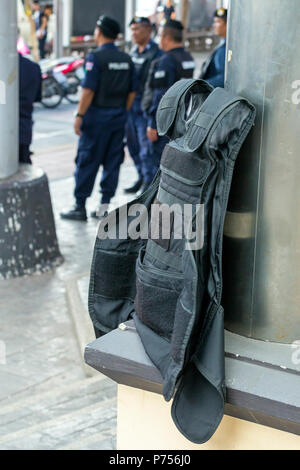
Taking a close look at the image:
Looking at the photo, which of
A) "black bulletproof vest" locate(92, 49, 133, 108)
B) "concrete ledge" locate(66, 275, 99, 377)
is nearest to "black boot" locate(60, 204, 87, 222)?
"black bulletproof vest" locate(92, 49, 133, 108)

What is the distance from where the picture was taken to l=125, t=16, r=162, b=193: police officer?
859 centimetres

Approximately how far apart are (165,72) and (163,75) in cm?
3

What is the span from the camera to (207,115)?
217 centimetres

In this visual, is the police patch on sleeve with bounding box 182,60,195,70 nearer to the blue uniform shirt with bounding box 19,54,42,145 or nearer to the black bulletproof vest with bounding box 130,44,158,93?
the black bulletproof vest with bounding box 130,44,158,93

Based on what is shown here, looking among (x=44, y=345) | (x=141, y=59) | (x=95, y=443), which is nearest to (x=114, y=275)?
(x=95, y=443)

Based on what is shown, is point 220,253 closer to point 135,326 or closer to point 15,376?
point 135,326

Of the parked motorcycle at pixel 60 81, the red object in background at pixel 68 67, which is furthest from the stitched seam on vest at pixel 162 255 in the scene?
the red object in background at pixel 68 67

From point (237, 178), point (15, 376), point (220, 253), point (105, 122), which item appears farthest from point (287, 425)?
point (105, 122)

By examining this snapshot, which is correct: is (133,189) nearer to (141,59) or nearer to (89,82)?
(141,59)

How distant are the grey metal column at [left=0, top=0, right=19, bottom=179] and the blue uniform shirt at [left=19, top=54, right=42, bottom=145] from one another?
78 cm

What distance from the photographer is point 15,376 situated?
4.77m

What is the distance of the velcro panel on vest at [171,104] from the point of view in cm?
234

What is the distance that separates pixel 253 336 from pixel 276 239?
0.99 ft

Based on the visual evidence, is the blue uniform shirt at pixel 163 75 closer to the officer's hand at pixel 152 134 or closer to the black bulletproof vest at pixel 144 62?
the officer's hand at pixel 152 134
